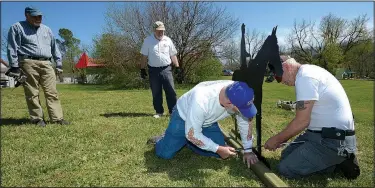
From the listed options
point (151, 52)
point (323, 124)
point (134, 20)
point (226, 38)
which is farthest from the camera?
point (226, 38)

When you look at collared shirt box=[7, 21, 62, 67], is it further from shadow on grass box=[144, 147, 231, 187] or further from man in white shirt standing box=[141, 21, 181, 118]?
shadow on grass box=[144, 147, 231, 187]

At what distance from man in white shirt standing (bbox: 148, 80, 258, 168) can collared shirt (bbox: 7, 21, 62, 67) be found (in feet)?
10.8

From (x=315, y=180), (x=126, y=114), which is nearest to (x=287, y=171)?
(x=315, y=180)

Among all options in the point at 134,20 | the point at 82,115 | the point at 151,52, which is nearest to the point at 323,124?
the point at 151,52

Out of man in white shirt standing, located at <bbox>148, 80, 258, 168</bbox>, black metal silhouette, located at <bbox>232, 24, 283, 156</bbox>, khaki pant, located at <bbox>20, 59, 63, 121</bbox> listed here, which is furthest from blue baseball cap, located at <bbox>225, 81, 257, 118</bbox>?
khaki pant, located at <bbox>20, 59, 63, 121</bbox>

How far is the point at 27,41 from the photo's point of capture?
603 centimetres

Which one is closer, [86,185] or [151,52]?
[86,185]

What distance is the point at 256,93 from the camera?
377 centimetres

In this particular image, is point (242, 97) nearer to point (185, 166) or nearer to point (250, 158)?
point (250, 158)

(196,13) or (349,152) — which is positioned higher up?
(196,13)

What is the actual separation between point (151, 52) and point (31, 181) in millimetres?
4408

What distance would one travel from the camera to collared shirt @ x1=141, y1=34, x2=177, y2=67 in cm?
743

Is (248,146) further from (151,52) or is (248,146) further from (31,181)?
(151,52)

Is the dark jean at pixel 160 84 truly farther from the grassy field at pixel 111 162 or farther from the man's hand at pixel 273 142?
the man's hand at pixel 273 142
